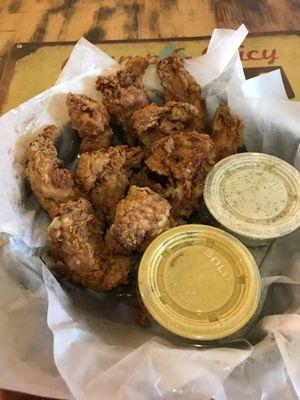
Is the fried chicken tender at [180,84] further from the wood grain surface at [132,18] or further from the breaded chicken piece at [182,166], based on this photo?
the wood grain surface at [132,18]

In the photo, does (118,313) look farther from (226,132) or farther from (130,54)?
(130,54)

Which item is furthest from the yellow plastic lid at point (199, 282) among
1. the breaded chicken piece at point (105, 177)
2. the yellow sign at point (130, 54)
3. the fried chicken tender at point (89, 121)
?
the yellow sign at point (130, 54)

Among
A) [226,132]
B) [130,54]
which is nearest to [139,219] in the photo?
[226,132]

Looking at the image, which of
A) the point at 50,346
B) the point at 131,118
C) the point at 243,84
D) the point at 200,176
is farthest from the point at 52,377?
the point at 243,84

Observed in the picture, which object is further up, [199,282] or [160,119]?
[160,119]

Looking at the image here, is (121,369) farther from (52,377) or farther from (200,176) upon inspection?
(200,176)

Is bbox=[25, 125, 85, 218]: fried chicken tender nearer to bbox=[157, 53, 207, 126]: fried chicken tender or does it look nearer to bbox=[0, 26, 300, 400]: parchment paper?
bbox=[0, 26, 300, 400]: parchment paper
